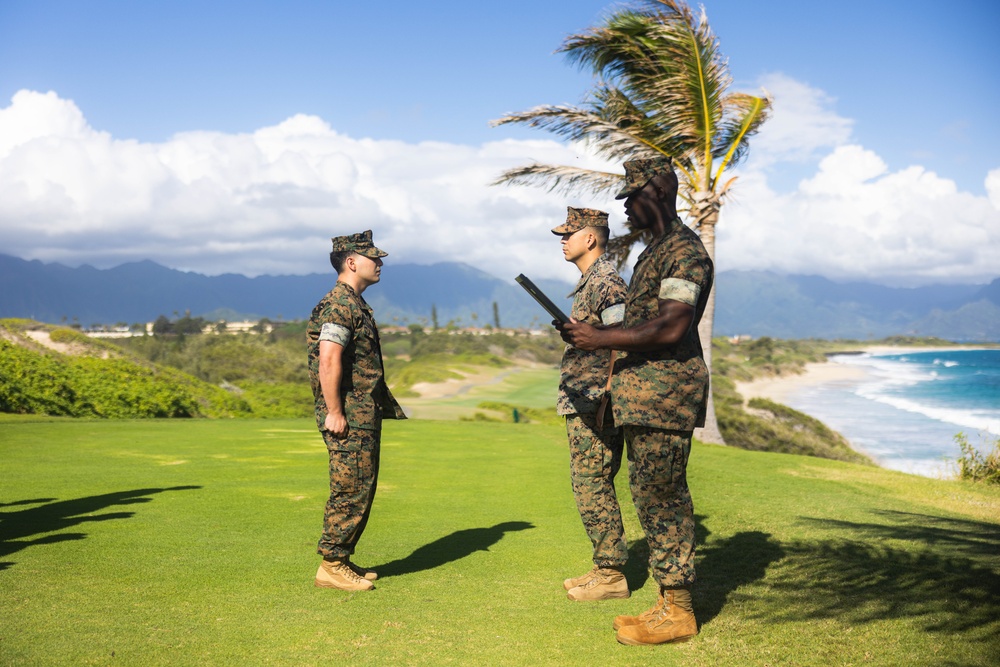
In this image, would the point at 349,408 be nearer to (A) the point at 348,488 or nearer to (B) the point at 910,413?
(A) the point at 348,488

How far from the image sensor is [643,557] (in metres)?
6.52

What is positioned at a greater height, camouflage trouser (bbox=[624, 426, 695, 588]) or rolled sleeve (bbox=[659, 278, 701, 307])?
rolled sleeve (bbox=[659, 278, 701, 307])

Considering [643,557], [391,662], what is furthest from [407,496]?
[391,662]

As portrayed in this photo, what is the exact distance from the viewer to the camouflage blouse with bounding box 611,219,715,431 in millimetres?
4297

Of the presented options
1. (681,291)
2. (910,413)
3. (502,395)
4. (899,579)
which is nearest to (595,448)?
(681,291)

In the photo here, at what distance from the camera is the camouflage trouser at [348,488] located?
5.25 meters

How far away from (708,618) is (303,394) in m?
36.1

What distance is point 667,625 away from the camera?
4.46 m

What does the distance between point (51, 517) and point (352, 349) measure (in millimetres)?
3446

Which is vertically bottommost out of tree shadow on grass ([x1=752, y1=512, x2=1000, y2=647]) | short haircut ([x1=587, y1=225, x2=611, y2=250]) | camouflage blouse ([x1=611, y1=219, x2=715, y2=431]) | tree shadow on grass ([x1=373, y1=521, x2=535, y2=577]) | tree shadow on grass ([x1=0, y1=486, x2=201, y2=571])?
tree shadow on grass ([x1=752, y1=512, x2=1000, y2=647])

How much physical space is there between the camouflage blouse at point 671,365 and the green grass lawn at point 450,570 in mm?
1245

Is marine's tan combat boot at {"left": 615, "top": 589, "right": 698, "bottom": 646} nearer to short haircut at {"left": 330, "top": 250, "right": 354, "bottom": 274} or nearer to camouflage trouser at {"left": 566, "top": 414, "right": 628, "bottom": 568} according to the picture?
camouflage trouser at {"left": 566, "top": 414, "right": 628, "bottom": 568}

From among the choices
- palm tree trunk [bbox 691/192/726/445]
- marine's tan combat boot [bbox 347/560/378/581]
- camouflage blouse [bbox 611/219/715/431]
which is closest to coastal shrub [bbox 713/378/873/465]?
palm tree trunk [bbox 691/192/726/445]

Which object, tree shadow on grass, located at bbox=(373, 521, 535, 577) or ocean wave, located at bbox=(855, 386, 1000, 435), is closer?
tree shadow on grass, located at bbox=(373, 521, 535, 577)
